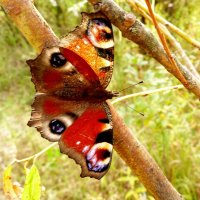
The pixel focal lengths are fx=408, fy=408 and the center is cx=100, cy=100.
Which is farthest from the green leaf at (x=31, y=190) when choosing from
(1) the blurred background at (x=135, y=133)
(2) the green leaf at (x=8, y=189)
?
(1) the blurred background at (x=135, y=133)

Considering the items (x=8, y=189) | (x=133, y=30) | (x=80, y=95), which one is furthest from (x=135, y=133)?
(x=133, y=30)

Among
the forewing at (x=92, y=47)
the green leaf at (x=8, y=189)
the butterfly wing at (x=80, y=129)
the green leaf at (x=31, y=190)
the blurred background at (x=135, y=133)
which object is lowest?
the blurred background at (x=135, y=133)

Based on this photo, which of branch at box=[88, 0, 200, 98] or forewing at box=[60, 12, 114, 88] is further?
forewing at box=[60, 12, 114, 88]

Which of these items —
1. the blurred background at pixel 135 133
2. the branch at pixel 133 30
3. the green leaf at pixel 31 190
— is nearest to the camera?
the branch at pixel 133 30

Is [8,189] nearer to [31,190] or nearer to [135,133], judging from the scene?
[31,190]

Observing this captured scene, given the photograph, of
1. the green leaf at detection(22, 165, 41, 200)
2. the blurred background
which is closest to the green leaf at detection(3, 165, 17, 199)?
the green leaf at detection(22, 165, 41, 200)

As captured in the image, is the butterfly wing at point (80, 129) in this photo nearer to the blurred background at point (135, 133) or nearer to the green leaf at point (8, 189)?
the green leaf at point (8, 189)

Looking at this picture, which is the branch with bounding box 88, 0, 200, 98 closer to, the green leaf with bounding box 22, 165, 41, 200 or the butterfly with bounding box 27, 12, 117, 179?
the butterfly with bounding box 27, 12, 117, 179

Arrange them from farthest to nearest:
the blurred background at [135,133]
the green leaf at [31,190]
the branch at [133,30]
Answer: the blurred background at [135,133]
the green leaf at [31,190]
the branch at [133,30]
